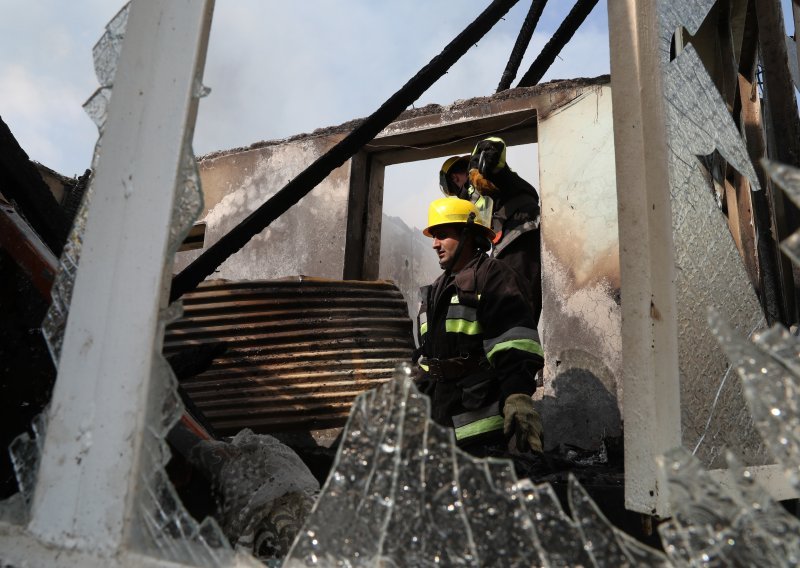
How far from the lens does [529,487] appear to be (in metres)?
0.84

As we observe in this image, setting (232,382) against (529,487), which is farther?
(232,382)

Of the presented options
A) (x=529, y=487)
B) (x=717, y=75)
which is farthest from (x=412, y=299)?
(x=529, y=487)

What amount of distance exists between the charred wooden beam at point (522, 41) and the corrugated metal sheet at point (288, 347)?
2440 millimetres

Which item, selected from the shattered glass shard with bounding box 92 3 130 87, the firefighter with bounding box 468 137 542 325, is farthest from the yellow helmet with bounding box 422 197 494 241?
the shattered glass shard with bounding box 92 3 130 87

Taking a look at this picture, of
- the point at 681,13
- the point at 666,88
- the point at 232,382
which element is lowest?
the point at 232,382

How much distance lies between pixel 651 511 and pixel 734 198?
2.59m

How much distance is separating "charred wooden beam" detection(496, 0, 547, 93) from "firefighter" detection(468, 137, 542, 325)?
3.98 ft

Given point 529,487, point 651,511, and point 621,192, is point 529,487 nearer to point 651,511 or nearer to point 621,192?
point 651,511

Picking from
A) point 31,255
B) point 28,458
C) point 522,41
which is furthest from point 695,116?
point 522,41

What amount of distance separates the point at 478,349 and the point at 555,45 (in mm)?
3154

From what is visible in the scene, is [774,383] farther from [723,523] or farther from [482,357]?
[482,357]

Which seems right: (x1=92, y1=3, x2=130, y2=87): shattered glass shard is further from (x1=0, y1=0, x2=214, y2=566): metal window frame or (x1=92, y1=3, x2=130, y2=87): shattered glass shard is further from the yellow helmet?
the yellow helmet

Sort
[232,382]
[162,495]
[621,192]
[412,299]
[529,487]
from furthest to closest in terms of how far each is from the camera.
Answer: [412,299] → [232,382] → [621,192] → [162,495] → [529,487]

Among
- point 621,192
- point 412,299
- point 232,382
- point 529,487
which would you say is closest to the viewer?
point 529,487
